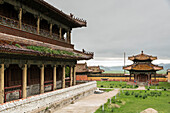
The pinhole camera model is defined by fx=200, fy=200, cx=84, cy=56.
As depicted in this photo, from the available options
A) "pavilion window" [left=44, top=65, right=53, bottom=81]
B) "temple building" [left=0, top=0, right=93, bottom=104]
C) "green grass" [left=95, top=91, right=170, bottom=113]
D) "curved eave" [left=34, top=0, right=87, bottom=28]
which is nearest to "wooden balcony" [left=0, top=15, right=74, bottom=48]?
"temple building" [left=0, top=0, right=93, bottom=104]

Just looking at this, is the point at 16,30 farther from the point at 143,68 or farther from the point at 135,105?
the point at 143,68

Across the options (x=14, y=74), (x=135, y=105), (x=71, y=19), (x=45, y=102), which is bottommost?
(x=135, y=105)

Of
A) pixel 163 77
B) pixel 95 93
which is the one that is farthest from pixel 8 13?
pixel 163 77

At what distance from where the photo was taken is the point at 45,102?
1470cm

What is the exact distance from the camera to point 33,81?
61.1 feet

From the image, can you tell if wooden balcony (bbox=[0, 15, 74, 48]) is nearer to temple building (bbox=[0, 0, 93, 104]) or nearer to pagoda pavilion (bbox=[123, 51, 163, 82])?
temple building (bbox=[0, 0, 93, 104])

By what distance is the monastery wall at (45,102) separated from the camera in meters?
11.3

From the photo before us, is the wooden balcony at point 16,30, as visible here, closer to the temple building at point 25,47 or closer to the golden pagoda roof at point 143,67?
the temple building at point 25,47

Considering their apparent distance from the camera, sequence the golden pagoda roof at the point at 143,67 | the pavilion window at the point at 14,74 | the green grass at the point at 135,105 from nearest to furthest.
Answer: the pavilion window at the point at 14,74 < the green grass at the point at 135,105 < the golden pagoda roof at the point at 143,67

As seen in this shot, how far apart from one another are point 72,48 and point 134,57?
25.7 meters

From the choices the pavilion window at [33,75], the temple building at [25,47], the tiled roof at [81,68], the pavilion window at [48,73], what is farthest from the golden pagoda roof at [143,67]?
the pavilion window at [33,75]

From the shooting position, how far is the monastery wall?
11.3 m

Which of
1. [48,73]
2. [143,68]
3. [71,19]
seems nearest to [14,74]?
[48,73]

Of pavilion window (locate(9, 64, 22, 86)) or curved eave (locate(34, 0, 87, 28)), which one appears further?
curved eave (locate(34, 0, 87, 28))
